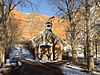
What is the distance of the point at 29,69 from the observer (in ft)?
55.7

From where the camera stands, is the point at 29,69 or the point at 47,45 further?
the point at 47,45

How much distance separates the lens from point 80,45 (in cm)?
6041

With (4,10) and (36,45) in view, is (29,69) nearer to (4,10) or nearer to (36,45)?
(4,10)

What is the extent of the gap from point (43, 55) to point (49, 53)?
1.09 m

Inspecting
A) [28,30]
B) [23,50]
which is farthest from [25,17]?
[23,50]

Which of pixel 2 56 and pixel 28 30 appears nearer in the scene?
pixel 2 56

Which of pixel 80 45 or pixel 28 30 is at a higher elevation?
Answer: pixel 28 30

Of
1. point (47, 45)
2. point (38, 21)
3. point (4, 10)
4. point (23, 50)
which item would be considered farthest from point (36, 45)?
point (38, 21)

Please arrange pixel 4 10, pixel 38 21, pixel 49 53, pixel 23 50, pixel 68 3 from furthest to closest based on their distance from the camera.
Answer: pixel 38 21 < pixel 23 50 < pixel 49 53 < pixel 68 3 < pixel 4 10

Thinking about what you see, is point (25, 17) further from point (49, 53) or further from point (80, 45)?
point (49, 53)

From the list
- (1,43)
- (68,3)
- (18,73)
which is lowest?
(18,73)

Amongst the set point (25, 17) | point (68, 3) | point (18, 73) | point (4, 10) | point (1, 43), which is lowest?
point (18, 73)

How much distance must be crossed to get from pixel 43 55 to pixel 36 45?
2097mm

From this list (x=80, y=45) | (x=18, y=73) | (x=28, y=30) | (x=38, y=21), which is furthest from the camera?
(x=38, y=21)
